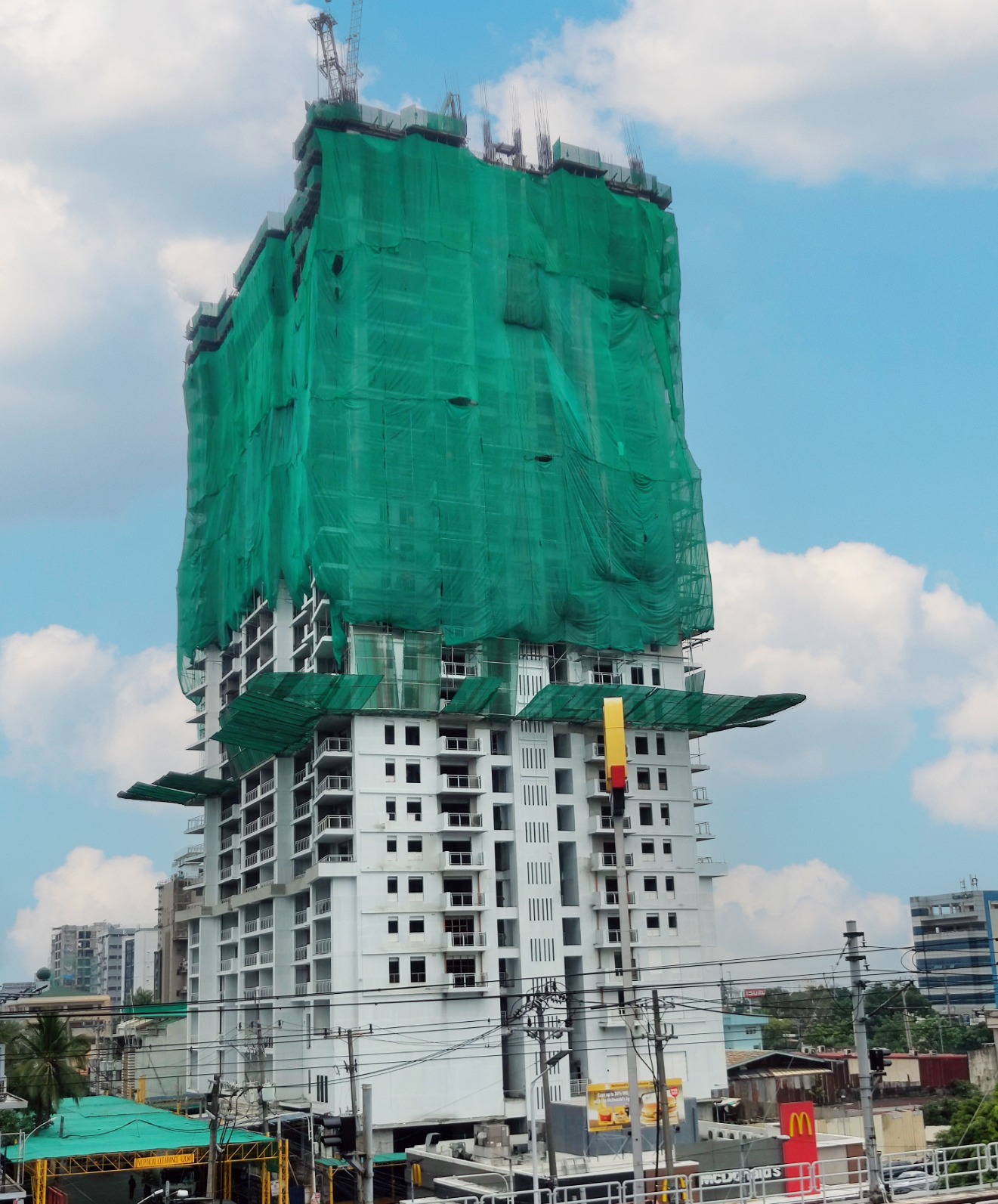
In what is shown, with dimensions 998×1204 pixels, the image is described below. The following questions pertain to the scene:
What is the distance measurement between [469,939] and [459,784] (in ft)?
32.5

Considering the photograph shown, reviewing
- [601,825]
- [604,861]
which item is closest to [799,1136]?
[604,861]

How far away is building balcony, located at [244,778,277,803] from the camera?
9949 centimetres

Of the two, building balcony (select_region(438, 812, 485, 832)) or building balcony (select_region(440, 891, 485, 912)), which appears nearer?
building balcony (select_region(440, 891, 485, 912))

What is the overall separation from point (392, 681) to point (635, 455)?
26195mm

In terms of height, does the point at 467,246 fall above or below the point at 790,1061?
above

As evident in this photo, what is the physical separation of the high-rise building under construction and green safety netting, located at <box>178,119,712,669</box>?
221mm

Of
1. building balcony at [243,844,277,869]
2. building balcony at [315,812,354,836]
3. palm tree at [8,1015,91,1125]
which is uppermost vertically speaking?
building balcony at [315,812,354,836]

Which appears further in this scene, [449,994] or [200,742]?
[200,742]

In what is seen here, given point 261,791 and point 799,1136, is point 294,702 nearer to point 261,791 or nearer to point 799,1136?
point 261,791

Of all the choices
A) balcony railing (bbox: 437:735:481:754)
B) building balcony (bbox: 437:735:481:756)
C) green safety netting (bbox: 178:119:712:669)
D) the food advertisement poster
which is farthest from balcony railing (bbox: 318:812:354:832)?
the food advertisement poster

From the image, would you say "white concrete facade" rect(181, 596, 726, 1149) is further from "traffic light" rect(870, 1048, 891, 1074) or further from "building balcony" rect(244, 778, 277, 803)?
"traffic light" rect(870, 1048, 891, 1074)

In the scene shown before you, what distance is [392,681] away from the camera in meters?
88.5

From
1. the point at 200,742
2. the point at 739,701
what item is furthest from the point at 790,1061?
the point at 200,742

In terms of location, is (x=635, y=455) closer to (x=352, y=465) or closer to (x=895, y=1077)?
(x=352, y=465)
